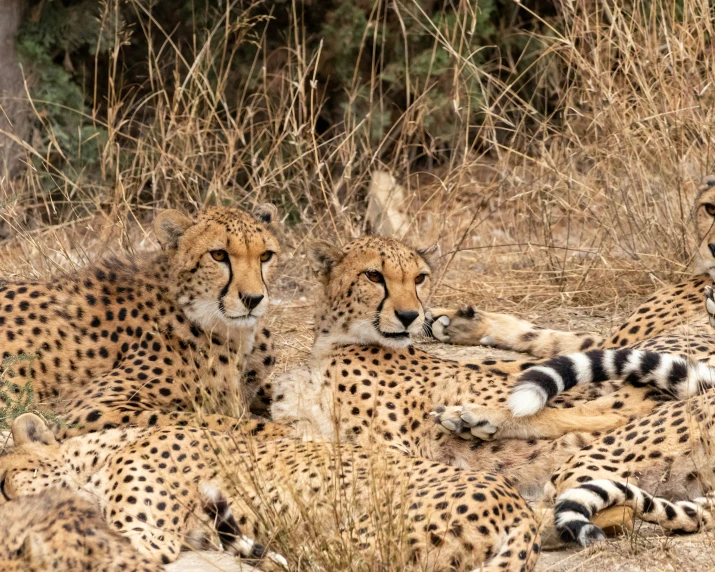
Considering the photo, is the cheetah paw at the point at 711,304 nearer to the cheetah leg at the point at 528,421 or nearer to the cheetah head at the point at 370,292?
the cheetah leg at the point at 528,421

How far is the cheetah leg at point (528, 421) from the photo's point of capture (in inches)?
156

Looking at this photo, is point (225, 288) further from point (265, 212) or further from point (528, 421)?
point (528, 421)

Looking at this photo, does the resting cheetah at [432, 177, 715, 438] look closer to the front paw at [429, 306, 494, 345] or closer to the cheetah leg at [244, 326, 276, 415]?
the front paw at [429, 306, 494, 345]

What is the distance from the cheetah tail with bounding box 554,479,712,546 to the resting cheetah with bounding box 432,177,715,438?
0.52 meters

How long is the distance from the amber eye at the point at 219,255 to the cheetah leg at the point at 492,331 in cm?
118

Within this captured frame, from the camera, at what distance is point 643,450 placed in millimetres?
3705

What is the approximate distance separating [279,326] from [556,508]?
2.52 metres

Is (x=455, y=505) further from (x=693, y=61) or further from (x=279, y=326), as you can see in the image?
(x=693, y=61)

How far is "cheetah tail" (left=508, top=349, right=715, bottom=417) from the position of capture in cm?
391

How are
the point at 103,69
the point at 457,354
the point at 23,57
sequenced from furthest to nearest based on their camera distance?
the point at 103,69 < the point at 23,57 < the point at 457,354

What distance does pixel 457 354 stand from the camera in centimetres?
529

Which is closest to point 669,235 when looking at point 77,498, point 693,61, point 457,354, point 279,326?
point 693,61

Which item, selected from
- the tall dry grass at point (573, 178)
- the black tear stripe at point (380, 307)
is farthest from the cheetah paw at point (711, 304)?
the tall dry grass at point (573, 178)

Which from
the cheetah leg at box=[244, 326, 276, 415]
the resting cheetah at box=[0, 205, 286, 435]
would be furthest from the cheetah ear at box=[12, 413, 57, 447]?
the cheetah leg at box=[244, 326, 276, 415]
